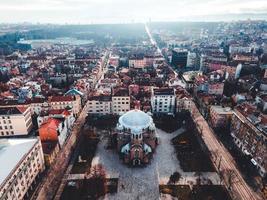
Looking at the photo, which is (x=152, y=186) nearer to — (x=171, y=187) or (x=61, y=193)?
(x=171, y=187)

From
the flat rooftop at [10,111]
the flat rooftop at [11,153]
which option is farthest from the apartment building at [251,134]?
the flat rooftop at [10,111]

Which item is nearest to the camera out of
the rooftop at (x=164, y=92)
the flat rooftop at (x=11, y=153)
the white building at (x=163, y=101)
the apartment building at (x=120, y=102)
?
the flat rooftop at (x=11, y=153)

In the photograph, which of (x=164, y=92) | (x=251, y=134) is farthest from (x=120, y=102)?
(x=251, y=134)

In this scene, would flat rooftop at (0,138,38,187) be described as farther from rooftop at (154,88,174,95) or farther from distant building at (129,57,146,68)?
distant building at (129,57,146,68)

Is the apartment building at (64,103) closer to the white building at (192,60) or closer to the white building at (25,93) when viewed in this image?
the white building at (25,93)

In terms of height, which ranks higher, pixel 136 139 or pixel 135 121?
pixel 135 121

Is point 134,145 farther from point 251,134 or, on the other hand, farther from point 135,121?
point 251,134
